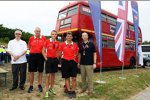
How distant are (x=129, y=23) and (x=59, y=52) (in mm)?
12352

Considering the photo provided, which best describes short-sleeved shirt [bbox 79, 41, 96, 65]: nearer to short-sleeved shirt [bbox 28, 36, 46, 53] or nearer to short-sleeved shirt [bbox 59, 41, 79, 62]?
short-sleeved shirt [bbox 59, 41, 79, 62]

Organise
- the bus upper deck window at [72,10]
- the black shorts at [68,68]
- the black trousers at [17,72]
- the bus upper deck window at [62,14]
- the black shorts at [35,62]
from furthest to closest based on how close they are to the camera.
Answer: the bus upper deck window at [62,14] → the bus upper deck window at [72,10] → the black trousers at [17,72] → the black shorts at [35,62] → the black shorts at [68,68]

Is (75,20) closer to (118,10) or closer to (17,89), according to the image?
(118,10)

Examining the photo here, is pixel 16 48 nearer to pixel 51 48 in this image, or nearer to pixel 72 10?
pixel 51 48

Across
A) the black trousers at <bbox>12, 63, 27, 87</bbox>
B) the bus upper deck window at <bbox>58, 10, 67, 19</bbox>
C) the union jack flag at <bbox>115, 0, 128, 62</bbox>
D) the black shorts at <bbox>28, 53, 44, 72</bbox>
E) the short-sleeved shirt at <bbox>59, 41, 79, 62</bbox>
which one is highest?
the bus upper deck window at <bbox>58, 10, 67, 19</bbox>

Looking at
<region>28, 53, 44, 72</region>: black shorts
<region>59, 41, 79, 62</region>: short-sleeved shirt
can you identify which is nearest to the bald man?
<region>28, 53, 44, 72</region>: black shorts

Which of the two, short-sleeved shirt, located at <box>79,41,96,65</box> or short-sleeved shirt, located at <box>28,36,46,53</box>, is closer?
short-sleeved shirt, located at <box>28,36,46,53</box>

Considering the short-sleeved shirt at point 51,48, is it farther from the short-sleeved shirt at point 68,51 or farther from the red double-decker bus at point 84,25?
the red double-decker bus at point 84,25

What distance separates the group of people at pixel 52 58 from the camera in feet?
23.5

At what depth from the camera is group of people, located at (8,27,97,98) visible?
715 cm

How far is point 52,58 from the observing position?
281 inches

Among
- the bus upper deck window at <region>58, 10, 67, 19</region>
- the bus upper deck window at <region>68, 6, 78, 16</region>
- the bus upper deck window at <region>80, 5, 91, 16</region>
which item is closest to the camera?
the bus upper deck window at <region>80, 5, 91, 16</region>

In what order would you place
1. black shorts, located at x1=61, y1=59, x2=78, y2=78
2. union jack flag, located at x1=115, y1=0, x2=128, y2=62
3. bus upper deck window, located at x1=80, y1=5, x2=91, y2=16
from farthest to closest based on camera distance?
bus upper deck window, located at x1=80, y1=5, x2=91, y2=16 < union jack flag, located at x1=115, y1=0, x2=128, y2=62 < black shorts, located at x1=61, y1=59, x2=78, y2=78

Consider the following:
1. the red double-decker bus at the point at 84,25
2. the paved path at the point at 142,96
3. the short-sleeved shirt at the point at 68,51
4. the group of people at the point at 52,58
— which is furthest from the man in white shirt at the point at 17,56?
the red double-decker bus at the point at 84,25
